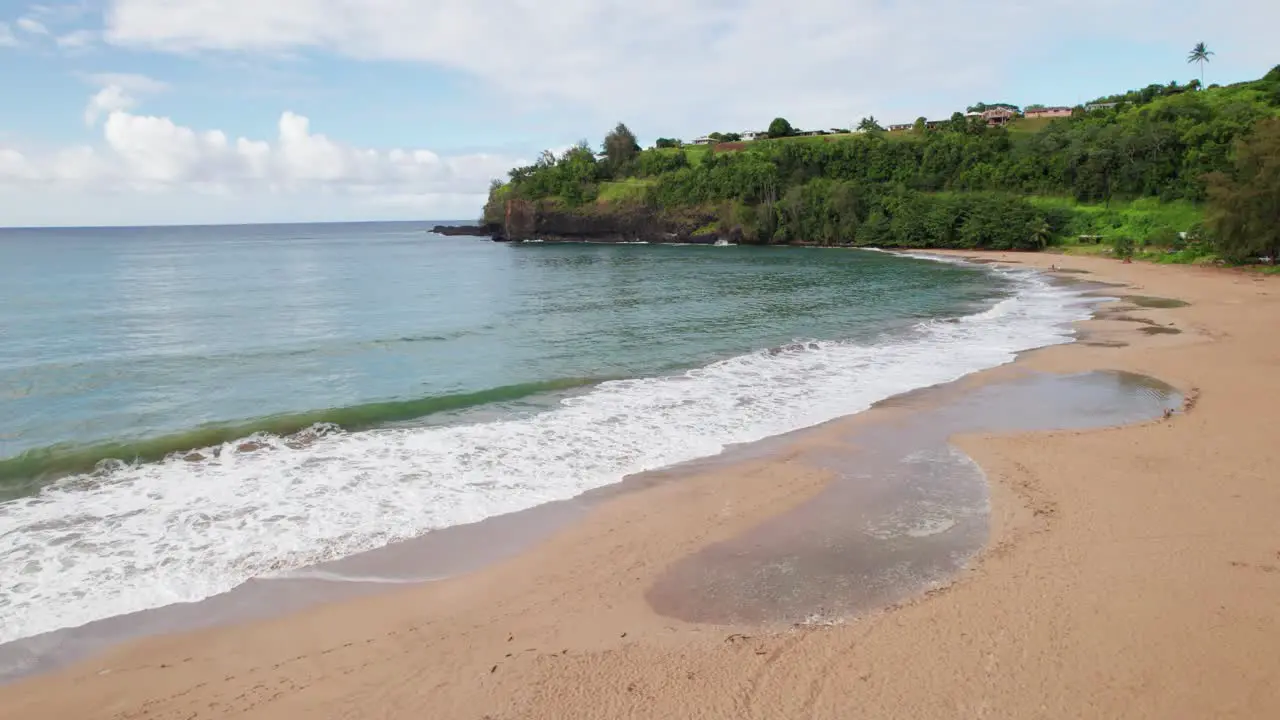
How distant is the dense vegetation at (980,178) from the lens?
54844 millimetres

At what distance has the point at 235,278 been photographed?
5169 cm

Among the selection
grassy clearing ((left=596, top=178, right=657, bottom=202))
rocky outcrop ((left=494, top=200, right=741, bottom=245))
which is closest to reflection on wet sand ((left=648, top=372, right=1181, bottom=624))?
rocky outcrop ((left=494, top=200, right=741, bottom=245))

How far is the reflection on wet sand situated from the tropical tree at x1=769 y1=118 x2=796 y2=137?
4215 inches

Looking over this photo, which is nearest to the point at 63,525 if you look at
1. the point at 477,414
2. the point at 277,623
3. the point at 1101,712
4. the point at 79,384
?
the point at 277,623

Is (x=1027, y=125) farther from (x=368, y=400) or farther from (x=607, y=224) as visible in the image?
(x=368, y=400)

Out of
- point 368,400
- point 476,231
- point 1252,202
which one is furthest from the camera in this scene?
point 476,231

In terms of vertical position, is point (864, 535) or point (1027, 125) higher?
point (1027, 125)

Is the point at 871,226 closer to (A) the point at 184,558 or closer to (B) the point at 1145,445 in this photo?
(B) the point at 1145,445

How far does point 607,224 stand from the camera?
326ft

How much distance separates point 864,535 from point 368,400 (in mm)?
11726

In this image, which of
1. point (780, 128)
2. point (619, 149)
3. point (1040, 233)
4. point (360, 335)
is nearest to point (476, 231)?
point (619, 149)

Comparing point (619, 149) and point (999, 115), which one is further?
point (619, 149)

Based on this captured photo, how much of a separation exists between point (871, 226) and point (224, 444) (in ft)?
234

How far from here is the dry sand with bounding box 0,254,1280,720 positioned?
18.5ft
